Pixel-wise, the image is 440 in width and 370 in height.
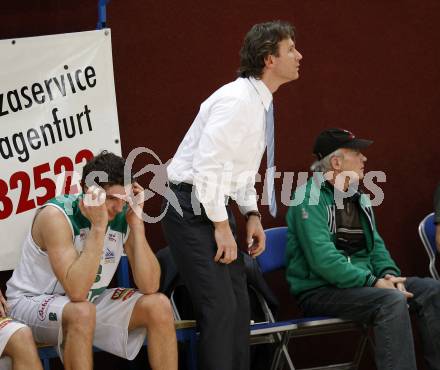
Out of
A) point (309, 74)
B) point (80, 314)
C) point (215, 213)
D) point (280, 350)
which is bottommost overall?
point (280, 350)

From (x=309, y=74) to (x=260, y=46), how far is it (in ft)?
4.54

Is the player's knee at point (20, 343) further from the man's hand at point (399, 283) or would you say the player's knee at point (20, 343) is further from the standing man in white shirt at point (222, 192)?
the man's hand at point (399, 283)

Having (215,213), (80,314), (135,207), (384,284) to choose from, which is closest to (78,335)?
(80,314)

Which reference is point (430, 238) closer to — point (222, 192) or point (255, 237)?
point (255, 237)

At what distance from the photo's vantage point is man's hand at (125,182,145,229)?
3961 millimetres

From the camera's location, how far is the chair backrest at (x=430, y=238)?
518cm

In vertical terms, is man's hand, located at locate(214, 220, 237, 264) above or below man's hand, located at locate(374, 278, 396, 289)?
above

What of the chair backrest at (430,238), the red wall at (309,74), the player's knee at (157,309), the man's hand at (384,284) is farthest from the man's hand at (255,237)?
the chair backrest at (430,238)

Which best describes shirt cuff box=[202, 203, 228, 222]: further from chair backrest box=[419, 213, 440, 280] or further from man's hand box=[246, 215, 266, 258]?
chair backrest box=[419, 213, 440, 280]

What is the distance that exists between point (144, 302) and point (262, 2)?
2224 mm

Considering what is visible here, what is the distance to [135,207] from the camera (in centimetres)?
397

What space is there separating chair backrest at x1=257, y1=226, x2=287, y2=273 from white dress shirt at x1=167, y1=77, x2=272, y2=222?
941mm

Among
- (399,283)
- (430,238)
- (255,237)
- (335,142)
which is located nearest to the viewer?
(255,237)

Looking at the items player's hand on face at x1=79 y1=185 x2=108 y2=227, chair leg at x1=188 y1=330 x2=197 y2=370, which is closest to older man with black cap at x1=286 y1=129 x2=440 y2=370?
chair leg at x1=188 y1=330 x2=197 y2=370
